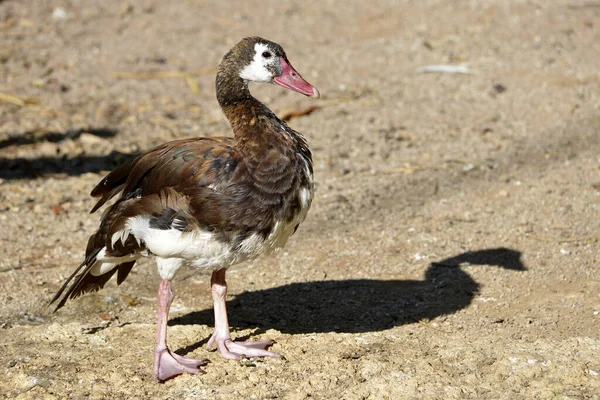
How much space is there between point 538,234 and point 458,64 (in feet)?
13.1

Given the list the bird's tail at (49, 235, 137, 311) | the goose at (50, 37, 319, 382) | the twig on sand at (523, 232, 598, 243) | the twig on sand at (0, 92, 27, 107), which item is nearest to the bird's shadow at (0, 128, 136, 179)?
the twig on sand at (0, 92, 27, 107)

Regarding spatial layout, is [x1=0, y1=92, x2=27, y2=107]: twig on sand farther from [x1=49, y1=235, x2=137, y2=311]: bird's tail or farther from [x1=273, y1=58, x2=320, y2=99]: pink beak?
[x1=273, y1=58, x2=320, y2=99]: pink beak

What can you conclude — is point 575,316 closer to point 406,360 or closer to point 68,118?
point 406,360

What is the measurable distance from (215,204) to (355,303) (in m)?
1.62

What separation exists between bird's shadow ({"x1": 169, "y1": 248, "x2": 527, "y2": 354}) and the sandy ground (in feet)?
0.06

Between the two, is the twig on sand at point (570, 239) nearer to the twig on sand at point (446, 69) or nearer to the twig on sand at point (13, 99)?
the twig on sand at point (446, 69)

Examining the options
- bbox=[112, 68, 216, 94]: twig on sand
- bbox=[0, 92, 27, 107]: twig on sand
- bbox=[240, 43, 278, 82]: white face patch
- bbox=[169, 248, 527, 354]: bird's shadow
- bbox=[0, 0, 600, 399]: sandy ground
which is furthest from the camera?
bbox=[112, 68, 216, 94]: twig on sand

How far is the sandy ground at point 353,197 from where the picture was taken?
4.71 meters

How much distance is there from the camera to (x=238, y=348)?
4898mm

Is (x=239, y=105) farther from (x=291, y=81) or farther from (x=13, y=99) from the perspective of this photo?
(x=13, y=99)

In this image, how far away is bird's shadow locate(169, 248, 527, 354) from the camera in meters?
5.47

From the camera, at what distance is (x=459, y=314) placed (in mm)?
5461

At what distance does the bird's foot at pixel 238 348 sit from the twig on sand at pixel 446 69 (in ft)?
18.4

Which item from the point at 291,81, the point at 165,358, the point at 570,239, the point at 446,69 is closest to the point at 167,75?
the point at 446,69
